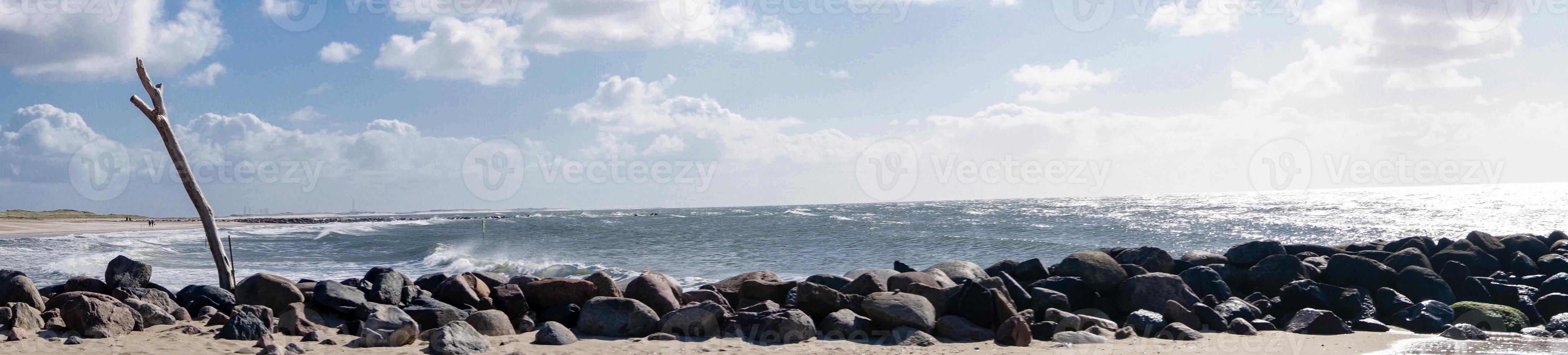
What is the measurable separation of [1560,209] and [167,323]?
7240 cm

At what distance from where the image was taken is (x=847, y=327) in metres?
8.57

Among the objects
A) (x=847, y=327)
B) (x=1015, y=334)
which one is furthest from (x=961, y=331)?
(x=847, y=327)

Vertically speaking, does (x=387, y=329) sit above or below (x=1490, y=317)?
above

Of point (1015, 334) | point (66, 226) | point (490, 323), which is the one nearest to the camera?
point (1015, 334)

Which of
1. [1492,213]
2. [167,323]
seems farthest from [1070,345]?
[1492,213]

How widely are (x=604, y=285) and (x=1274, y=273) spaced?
809 cm

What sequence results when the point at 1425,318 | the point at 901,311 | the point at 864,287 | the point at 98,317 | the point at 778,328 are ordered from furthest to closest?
the point at 864,287
the point at 1425,318
the point at 901,311
the point at 778,328
the point at 98,317

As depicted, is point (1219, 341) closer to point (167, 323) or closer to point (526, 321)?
point (526, 321)

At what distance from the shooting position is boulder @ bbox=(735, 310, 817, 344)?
8242 millimetres

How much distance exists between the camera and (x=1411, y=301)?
1051 centimetres

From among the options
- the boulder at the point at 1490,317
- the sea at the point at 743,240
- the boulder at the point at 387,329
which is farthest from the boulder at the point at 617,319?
the boulder at the point at 1490,317

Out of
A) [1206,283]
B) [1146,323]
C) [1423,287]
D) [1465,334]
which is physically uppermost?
[1206,283]

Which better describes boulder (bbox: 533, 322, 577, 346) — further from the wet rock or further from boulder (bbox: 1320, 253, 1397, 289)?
boulder (bbox: 1320, 253, 1397, 289)

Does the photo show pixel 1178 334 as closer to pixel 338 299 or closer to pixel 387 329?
pixel 387 329
